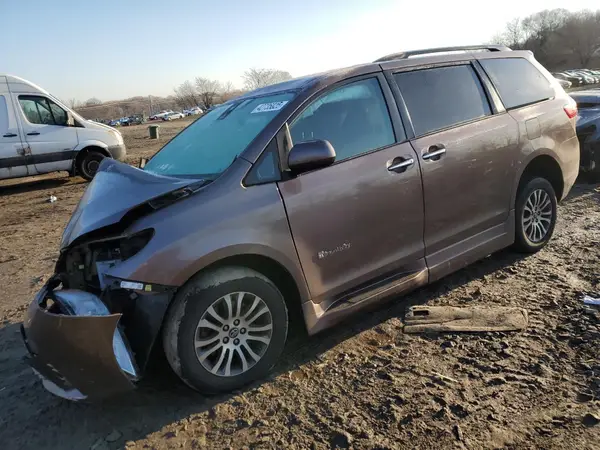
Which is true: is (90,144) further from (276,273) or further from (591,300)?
(591,300)

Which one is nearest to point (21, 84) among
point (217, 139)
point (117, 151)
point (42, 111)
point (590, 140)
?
point (42, 111)

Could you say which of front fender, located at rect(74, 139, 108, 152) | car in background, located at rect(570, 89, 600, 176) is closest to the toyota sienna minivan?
car in background, located at rect(570, 89, 600, 176)

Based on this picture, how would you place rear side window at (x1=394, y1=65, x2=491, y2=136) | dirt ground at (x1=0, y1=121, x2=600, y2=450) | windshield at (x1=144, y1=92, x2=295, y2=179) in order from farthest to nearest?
1. rear side window at (x1=394, y1=65, x2=491, y2=136)
2. windshield at (x1=144, y1=92, x2=295, y2=179)
3. dirt ground at (x1=0, y1=121, x2=600, y2=450)

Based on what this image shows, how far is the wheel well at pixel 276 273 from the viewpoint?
9.41 ft

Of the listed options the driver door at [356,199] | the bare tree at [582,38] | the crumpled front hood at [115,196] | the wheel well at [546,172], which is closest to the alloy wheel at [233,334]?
the driver door at [356,199]

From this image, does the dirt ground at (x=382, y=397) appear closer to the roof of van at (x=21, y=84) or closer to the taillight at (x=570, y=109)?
the taillight at (x=570, y=109)

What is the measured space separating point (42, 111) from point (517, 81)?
10.7m

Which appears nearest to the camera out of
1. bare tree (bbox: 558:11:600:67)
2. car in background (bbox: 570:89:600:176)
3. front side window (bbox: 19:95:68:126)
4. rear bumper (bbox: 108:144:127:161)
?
car in background (bbox: 570:89:600:176)

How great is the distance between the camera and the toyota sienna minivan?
104 inches

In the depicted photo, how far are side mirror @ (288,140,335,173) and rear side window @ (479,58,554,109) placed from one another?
86.7 inches

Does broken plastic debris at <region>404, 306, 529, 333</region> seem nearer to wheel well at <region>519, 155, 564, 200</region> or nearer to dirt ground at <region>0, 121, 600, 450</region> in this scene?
dirt ground at <region>0, 121, 600, 450</region>

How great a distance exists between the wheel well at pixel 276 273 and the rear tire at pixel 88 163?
33.4 ft

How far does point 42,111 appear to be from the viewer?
37.0 feet

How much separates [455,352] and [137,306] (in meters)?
2.05
